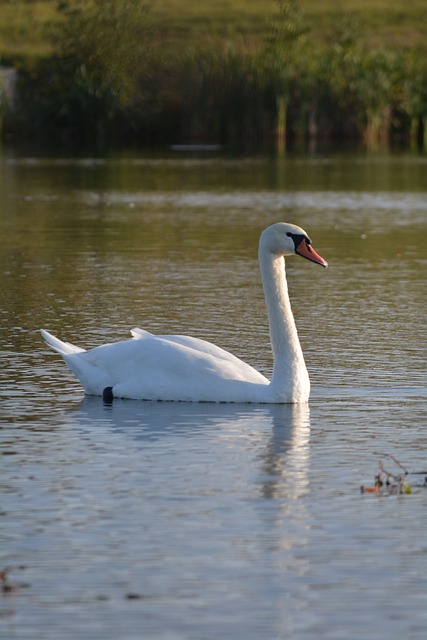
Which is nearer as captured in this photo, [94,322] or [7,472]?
[7,472]

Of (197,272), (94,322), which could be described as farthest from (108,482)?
(197,272)

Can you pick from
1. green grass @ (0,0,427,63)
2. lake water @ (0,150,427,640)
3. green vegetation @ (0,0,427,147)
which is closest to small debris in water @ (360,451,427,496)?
lake water @ (0,150,427,640)

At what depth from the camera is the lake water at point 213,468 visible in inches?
232

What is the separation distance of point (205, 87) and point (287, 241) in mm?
34769

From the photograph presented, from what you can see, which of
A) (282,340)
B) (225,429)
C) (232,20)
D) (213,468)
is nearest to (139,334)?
(282,340)

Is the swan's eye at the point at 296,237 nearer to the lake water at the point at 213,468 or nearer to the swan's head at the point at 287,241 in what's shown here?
the swan's head at the point at 287,241

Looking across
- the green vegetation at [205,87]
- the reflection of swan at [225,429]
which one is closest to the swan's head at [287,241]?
the reflection of swan at [225,429]

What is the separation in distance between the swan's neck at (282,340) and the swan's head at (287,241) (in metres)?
0.05

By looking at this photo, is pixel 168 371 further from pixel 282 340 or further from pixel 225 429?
pixel 225 429

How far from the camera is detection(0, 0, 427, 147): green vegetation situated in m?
44.2

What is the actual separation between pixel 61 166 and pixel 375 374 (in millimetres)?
25260

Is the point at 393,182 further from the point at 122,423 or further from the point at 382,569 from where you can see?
the point at 382,569

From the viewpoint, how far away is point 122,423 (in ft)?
30.4

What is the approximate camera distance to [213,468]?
8094 millimetres
